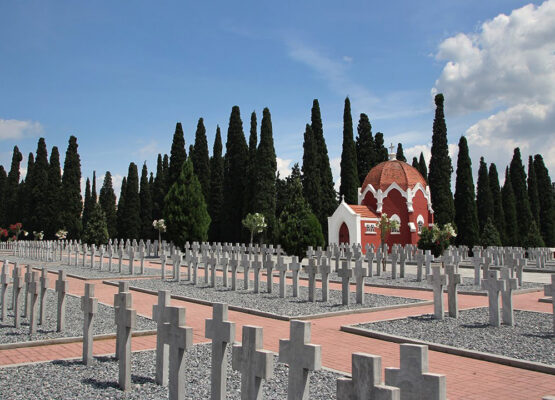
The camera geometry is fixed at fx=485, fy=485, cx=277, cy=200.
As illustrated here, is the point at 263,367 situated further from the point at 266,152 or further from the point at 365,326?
the point at 266,152

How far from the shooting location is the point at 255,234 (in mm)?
48375

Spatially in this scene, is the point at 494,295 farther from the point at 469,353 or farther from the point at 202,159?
the point at 202,159

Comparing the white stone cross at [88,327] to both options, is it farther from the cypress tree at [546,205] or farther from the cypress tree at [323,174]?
the cypress tree at [546,205]

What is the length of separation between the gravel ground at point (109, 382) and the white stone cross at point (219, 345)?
88 centimetres

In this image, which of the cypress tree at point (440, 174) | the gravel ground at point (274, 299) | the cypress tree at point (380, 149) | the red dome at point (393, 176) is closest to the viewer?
the gravel ground at point (274, 299)

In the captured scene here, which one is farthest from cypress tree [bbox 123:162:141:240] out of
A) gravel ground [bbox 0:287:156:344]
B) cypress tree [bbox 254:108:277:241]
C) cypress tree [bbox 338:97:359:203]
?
gravel ground [bbox 0:287:156:344]

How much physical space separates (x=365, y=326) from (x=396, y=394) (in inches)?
278

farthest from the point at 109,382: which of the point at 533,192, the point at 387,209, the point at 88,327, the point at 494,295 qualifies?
the point at 533,192

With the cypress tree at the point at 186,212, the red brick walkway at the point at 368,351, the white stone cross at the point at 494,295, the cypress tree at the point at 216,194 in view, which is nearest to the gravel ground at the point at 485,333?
the white stone cross at the point at 494,295

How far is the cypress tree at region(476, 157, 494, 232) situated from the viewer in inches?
1957

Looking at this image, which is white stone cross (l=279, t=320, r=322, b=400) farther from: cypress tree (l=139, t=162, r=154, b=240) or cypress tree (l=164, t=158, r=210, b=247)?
cypress tree (l=139, t=162, r=154, b=240)

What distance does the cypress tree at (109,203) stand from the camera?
65562mm

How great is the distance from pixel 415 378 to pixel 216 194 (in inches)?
2035

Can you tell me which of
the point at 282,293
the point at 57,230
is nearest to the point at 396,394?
the point at 282,293
